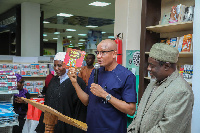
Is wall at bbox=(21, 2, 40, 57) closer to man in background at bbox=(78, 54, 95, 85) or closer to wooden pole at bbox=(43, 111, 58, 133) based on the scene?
man in background at bbox=(78, 54, 95, 85)

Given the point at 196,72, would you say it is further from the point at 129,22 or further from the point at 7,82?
the point at 7,82

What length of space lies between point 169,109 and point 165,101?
0.07 metres

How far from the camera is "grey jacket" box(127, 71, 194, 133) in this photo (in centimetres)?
163

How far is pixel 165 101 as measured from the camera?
5.55 feet

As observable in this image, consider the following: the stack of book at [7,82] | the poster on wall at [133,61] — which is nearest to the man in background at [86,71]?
the poster on wall at [133,61]

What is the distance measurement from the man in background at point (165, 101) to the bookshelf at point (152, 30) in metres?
1.71

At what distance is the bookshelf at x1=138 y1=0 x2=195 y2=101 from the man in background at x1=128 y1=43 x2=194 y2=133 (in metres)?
1.71

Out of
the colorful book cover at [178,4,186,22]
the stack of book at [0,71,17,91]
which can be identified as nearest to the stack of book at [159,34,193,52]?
the colorful book cover at [178,4,186,22]

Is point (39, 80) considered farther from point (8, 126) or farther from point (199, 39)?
point (199, 39)

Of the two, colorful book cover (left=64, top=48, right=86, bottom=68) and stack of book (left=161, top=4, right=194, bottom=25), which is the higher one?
stack of book (left=161, top=4, right=194, bottom=25)

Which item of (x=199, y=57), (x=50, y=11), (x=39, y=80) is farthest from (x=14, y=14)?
(x=199, y=57)

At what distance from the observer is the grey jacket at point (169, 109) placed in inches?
64.3

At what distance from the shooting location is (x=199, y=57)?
2.75 m

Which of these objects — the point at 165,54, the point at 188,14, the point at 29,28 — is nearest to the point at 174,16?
the point at 188,14
